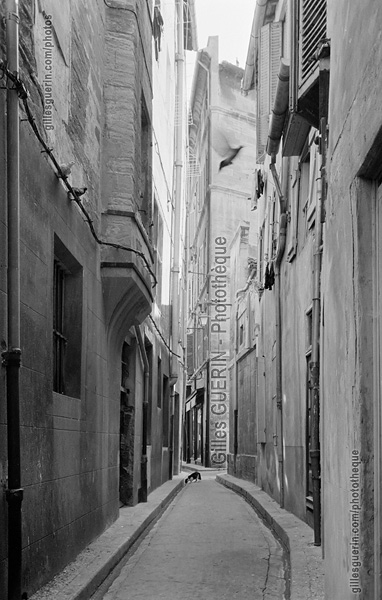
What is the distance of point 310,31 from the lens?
859 centimetres

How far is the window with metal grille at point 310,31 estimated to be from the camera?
820 centimetres

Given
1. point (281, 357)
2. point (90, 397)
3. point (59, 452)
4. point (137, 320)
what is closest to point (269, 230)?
point (281, 357)

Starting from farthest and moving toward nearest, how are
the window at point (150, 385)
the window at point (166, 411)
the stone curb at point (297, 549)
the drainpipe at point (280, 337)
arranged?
1. the window at point (166, 411)
2. the window at point (150, 385)
3. the drainpipe at point (280, 337)
4. the stone curb at point (297, 549)

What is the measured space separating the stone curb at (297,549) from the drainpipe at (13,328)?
2.27 m

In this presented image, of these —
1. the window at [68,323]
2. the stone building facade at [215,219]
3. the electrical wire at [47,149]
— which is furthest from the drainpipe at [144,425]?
the stone building facade at [215,219]

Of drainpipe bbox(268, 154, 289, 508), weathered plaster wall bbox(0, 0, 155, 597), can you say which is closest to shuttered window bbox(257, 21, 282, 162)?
drainpipe bbox(268, 154, 289, 508)

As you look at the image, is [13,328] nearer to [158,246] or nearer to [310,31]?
[310,31]

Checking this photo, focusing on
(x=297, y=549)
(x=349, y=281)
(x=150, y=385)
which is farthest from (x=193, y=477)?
(x=349, y=281)

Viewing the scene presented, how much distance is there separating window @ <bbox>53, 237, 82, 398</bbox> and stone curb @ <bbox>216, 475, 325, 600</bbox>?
2594mm

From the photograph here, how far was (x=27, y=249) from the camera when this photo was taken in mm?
6371

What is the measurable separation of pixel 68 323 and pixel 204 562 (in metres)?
2.84

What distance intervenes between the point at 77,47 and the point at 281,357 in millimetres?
7212

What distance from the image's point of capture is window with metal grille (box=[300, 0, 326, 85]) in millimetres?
8195

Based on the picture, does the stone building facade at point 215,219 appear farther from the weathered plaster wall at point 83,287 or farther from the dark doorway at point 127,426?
the weathered plaster wall at point 83,287
